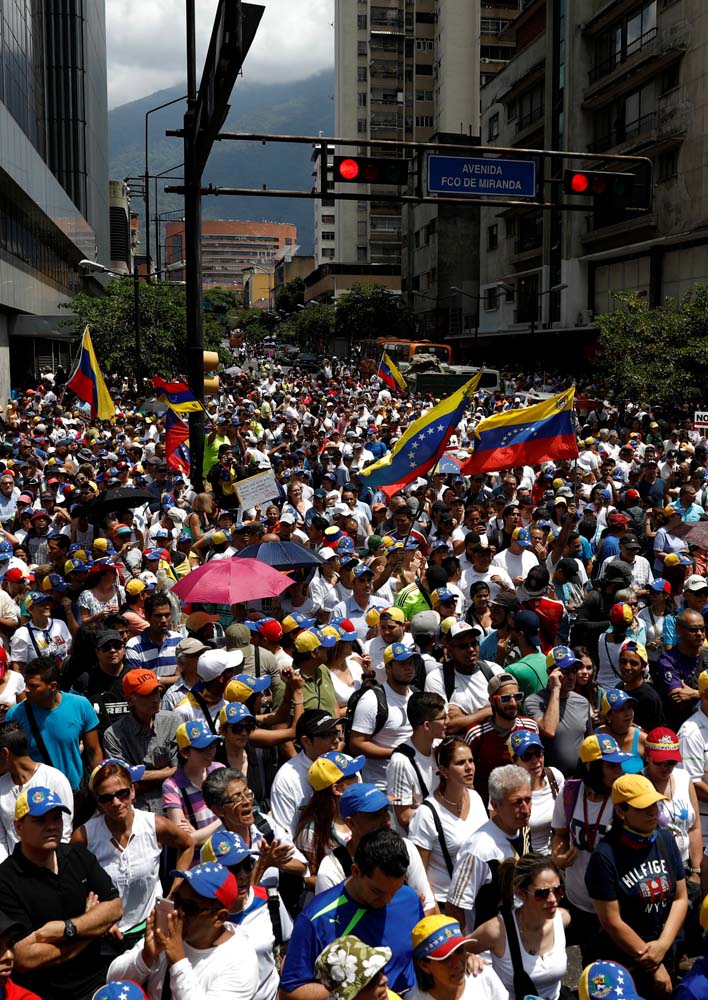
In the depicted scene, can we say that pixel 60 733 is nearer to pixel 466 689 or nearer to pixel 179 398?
pixel 466 689

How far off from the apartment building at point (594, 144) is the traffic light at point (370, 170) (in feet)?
75.3

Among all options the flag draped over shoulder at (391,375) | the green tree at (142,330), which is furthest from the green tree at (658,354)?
the green tree at (142,330)

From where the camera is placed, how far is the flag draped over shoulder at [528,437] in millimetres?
12070

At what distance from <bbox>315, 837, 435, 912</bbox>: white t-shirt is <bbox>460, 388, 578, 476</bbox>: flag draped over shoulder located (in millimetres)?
8185

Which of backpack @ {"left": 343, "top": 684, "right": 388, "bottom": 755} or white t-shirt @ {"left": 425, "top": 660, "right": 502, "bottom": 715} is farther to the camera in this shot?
white t-shirt @ {"left": 425, "top": 660, "right": 502, "bottom": 715}

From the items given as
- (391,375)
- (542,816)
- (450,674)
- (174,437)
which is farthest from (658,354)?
(542,816)

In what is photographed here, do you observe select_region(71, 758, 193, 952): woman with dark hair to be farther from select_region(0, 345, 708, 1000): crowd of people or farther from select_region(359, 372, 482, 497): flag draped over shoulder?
select_region(359, 372, 482, 497): flag draped over shoulder

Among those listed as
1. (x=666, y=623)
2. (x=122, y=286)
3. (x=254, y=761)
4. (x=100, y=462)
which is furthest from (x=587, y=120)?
(x=254, y=761)

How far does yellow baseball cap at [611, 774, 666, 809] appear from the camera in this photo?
4.18 metres

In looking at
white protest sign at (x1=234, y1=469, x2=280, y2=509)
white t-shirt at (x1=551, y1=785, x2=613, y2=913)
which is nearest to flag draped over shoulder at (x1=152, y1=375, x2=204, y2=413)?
white protest sign at (x1=234, y1=469, x2=280, y2=509)

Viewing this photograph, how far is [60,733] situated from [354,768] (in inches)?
72.1

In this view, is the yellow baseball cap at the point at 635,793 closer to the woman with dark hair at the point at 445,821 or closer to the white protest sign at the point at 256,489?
the woman with dark hair at the point at 445,821

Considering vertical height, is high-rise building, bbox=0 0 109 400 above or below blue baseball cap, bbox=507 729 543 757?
above

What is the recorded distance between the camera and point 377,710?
224 inches
